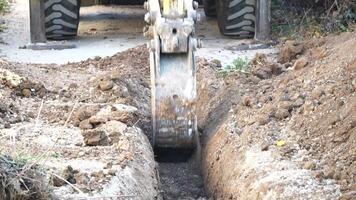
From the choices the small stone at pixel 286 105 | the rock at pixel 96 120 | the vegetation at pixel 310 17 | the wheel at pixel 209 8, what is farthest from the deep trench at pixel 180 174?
the wheel at pixel 209 8

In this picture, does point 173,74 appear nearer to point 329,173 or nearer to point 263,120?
point 263,120

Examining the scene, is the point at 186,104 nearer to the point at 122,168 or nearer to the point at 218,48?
the point at 122,168

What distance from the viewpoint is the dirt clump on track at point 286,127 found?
19.5 ft

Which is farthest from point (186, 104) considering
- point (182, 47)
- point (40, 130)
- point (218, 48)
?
point (218, 48)

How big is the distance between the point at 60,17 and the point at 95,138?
16.7ft

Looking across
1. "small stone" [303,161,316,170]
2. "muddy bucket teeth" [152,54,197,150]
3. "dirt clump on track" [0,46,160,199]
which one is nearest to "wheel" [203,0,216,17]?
"dirt clump on track" [0,46,160,199]

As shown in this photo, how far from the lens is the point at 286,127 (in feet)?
23.1

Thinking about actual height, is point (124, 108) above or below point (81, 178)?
below

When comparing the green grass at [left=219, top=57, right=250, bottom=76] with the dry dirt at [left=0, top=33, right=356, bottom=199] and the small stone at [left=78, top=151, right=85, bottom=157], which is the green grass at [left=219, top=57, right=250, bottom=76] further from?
the small stone at [left=78, top=151, right=85, bottom=157]

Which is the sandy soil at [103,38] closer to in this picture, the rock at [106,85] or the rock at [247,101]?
the rock at [106,85]

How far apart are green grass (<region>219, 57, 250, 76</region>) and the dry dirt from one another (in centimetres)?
11

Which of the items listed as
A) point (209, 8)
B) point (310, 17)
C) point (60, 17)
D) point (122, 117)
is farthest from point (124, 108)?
point (209, 8)

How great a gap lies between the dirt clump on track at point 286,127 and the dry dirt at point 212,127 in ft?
0.04

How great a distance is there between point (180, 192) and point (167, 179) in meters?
0.36
